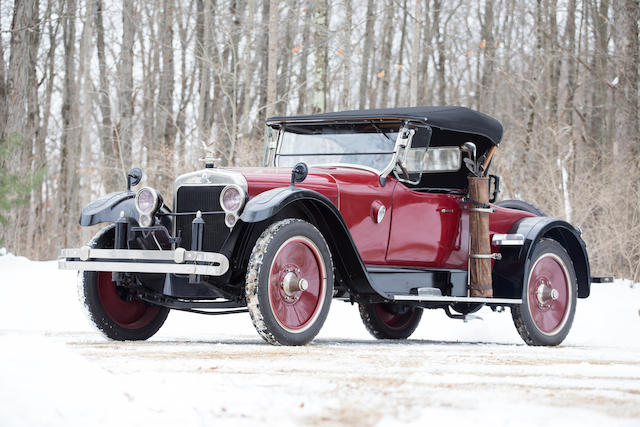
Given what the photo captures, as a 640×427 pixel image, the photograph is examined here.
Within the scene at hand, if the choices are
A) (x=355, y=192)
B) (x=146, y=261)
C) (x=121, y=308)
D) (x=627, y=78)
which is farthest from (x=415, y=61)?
(x=146, y=261)

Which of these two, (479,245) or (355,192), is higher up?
(355,192)

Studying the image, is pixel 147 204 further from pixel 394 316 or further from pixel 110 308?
Answer: pixel 394 316

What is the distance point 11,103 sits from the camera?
16906 millimetres

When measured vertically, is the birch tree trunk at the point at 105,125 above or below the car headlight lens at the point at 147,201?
above

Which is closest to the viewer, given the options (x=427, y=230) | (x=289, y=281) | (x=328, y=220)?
(x=289, y=281)

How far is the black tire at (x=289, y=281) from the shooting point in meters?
6.12

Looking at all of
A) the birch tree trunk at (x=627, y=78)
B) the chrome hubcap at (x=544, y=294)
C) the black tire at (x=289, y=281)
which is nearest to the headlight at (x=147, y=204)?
the black tire at (x=289, y=281)

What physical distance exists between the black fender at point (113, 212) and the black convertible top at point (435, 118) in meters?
1.93

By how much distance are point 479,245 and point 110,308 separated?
3.55 metres

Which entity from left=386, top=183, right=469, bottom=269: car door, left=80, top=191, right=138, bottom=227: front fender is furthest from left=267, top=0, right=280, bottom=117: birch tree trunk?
left=80, top=191, right=138, bottom=227: front fender

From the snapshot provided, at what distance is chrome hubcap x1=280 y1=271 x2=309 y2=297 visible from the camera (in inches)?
250

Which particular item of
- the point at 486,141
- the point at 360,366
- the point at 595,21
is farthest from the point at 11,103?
the point at 595,21

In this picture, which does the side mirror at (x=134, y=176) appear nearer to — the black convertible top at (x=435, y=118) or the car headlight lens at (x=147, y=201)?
the car headlight lens at (x=147, y=201)

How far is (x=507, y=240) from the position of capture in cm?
861
